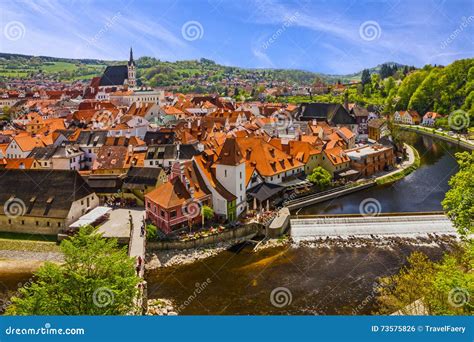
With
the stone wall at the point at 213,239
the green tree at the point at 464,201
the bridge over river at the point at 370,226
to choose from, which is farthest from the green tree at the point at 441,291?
the stone wall at the point at 213,239

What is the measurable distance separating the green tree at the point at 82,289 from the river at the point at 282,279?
22.8ft

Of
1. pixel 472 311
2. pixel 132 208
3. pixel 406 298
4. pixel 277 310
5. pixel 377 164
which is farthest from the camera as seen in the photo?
pixel 377 164

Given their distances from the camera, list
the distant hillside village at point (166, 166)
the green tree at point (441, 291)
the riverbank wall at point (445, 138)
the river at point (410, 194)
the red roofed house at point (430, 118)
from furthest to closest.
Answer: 1. the red roofed house at point (430, 118)
2. the riverbank wall at point (445, 138)
3. the river at point (410, 194)
4. the distant hillside village at point (166, 166)
5. the green tree at point (441, 291)

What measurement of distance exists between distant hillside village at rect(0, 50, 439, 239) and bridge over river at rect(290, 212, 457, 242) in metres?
3.49

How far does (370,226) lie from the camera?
2844 cm

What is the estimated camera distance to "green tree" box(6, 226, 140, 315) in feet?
40.1

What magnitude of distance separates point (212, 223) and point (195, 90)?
127244mm

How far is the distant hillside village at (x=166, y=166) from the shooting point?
27.2 m

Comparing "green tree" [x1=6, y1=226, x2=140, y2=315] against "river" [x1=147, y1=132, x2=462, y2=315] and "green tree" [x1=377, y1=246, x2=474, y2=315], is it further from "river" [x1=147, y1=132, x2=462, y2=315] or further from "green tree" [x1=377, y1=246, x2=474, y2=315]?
"green tree" [x1=377, y1=246, x2=474, y2=315]

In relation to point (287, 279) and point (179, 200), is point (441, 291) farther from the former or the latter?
point (179, 200)

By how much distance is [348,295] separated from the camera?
20.4 metres

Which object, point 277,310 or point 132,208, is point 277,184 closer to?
point 132,208

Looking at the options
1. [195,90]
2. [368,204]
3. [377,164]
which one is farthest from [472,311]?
[195,90]

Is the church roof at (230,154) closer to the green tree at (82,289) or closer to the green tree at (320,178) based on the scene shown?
the green tree at (320,178)
